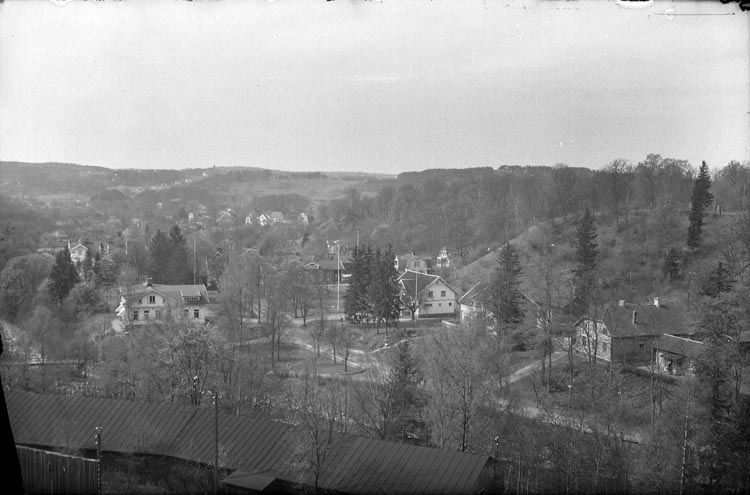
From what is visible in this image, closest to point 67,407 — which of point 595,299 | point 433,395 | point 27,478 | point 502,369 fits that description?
point 27,478

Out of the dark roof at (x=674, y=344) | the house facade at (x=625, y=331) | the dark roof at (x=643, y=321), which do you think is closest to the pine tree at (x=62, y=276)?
the house facade at (x=625, y=331)

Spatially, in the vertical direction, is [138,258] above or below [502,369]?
above

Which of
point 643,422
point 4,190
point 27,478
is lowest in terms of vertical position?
point 643,422

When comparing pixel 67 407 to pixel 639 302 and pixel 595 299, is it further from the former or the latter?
pixel 639 302

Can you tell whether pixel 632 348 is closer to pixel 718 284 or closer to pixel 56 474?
pixel 718 284

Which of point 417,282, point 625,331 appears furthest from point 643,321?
point 417,282

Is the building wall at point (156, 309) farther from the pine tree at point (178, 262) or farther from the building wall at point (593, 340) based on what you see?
the building wall at point (593, 340)
